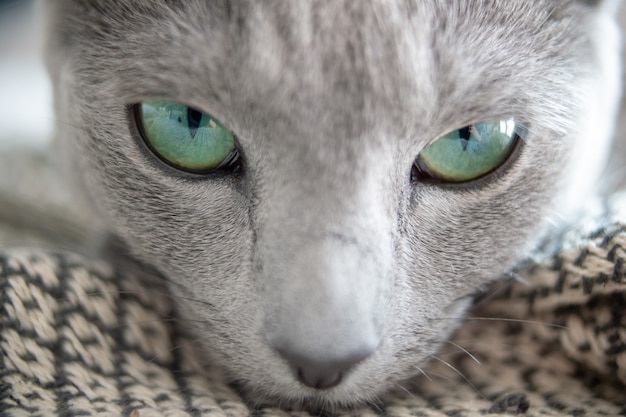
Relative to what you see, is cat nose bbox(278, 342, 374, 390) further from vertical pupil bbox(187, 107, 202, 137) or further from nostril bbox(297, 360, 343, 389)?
vertical pupil bbox(187, 107, 202, 137)

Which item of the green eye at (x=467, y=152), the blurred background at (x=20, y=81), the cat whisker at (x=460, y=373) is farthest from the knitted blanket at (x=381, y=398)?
the blurred background at (x=20, y=81)

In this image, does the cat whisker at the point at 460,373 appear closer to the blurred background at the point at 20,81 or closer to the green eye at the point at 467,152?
the green eye at the point at 467,152

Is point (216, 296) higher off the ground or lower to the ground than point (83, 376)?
higher

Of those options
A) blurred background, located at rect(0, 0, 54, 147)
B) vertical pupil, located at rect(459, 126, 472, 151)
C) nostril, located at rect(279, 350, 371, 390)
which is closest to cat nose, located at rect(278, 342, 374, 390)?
nostril, located at rect(279, 350, 371, 390)

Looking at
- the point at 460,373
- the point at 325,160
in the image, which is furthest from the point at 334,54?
the point at 460,373

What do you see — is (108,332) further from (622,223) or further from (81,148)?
(622,223)

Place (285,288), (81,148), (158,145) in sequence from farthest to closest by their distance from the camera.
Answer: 1. (81,148)
2. (158,145)
3. (285,288)

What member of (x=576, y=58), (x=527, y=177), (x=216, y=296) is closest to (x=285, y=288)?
(x=216, y=296)

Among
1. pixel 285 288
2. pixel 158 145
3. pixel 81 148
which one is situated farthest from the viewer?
pixel 81 148
